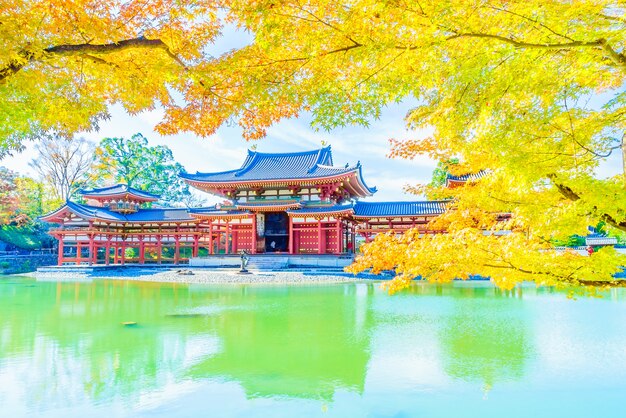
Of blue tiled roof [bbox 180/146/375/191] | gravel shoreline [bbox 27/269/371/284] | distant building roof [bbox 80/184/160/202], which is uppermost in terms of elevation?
blue tiled roof [bbox 180/146/375/191]

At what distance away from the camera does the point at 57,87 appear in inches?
155

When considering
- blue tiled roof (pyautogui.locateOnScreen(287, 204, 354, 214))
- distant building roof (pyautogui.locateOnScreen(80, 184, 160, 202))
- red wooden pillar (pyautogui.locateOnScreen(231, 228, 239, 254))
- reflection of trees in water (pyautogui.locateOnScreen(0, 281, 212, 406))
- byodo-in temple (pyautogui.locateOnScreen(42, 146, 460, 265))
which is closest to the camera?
reflection of trees in water (pyautogui.locateOnScreen(0, 281, 212, 406))

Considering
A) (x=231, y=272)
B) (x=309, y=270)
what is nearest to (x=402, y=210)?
(x=309, y=270)

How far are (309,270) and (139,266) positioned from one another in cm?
1215

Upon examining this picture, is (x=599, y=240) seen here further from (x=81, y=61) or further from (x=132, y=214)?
(x=132, y=214)

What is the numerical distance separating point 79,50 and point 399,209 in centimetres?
1893

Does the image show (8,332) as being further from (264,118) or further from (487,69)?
(487,69)

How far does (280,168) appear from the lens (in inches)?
969

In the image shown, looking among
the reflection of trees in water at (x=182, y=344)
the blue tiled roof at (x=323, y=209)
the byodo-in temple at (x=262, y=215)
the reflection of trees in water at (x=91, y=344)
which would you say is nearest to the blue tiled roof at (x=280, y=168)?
the byodo-in temple at (x=262, y=215)

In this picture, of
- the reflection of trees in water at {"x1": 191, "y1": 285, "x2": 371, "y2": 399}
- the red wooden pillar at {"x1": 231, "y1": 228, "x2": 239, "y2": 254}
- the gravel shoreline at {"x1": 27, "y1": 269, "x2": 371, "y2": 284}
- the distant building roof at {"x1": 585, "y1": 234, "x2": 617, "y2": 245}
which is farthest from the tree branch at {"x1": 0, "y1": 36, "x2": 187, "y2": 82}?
the distant building roof at {"x1": 585, "y1": 234, "x2": 617, "y2": 245}

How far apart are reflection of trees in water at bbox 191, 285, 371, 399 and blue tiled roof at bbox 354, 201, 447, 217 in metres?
10.1

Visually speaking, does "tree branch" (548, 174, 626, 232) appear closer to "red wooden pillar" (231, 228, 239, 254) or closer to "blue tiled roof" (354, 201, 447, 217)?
"blue tiled roof" (354, 201, 447, 217)

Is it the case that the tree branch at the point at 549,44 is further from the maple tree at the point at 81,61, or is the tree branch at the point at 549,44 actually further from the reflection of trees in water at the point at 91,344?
the reflection of trees in water at the point at 91,344

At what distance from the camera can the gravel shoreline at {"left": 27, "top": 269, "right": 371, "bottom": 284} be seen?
17203 mm
